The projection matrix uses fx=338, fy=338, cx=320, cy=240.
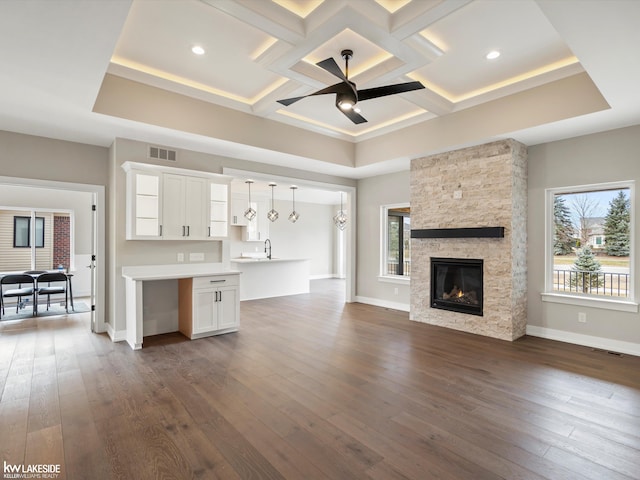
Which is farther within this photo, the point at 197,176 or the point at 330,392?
the point at 197,176

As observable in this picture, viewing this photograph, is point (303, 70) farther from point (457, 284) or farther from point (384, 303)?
point (384, 303)

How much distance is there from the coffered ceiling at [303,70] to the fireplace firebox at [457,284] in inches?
72.2

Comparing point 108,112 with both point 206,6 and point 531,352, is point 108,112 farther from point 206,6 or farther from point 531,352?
point 531,352

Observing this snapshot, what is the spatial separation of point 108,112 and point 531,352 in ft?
19.3

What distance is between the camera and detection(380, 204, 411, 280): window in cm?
729

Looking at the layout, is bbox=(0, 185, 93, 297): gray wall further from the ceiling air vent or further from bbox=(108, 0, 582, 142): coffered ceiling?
bbox=(108, 0, 582, 142): coffered ceiling

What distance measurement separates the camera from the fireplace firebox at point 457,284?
5219 mm

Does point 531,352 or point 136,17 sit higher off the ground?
point 136,17

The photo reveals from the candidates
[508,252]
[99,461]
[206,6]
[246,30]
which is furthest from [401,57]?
[99,461]

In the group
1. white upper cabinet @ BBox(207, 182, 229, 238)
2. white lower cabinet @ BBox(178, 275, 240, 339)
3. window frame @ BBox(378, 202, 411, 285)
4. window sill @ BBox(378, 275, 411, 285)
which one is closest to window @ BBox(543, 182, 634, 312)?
window sill @ BBox(378, 275, 411, 285)

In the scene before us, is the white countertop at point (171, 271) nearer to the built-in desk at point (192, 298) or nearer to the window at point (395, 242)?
the built-in desk at point (192, 298)

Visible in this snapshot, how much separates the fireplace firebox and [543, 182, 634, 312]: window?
37.5 inches

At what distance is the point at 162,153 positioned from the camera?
5.02 metres

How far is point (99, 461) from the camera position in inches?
83.7
